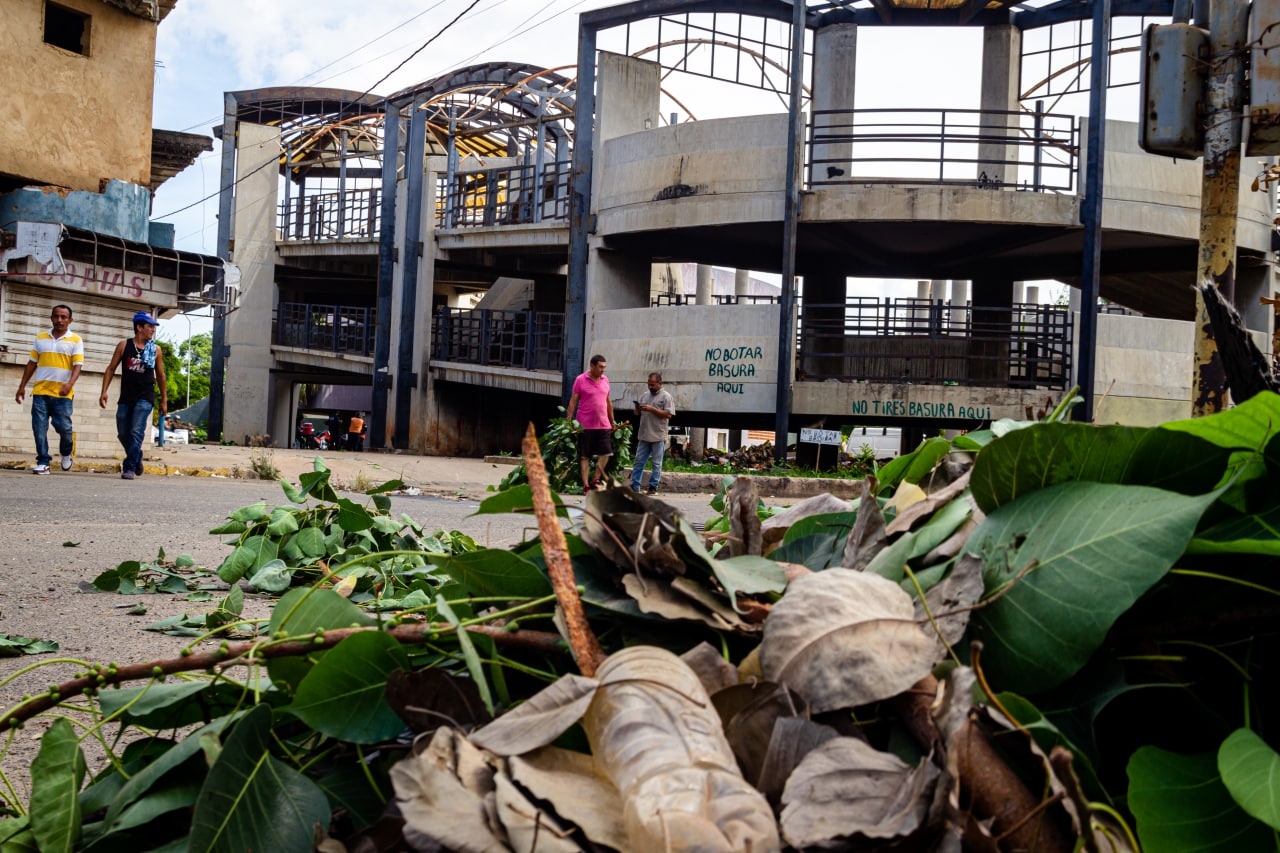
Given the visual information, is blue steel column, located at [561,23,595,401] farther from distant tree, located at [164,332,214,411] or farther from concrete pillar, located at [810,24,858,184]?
distant tree, located at [164,332,214,411]

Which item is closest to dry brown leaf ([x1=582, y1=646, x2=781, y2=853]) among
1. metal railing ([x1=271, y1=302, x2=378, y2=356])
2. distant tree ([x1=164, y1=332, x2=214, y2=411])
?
metal railing ([x1=271, y1=302, x2=378, y2=356])

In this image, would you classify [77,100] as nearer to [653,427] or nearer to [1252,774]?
[653,427]

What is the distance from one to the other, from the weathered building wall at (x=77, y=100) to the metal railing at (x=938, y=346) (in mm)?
10224

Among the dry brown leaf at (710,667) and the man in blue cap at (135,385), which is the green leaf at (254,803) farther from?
the man in blue cap at (135,385)

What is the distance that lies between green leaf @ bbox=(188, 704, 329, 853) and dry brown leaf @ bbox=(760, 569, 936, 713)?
1.61ft

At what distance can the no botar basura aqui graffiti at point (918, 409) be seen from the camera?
1656 cm

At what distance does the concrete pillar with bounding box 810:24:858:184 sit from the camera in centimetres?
1805

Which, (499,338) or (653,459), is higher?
(499,338)

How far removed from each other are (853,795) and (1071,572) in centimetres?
33

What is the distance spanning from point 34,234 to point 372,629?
1361cm

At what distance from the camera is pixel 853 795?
888 millimetres

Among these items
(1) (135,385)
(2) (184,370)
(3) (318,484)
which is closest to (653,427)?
(1) (135,385)

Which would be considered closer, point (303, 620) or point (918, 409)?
point (303, 620)

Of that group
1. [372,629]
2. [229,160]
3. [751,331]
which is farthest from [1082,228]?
[229,160]
